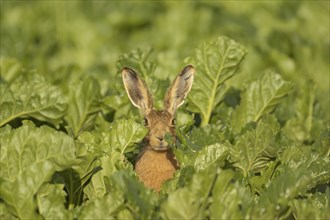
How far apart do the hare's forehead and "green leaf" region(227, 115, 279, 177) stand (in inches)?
23.7

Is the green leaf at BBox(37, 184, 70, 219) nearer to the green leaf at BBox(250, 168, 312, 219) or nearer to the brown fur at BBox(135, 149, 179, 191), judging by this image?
the green leaf at BBox(250, 168, 312, 219)

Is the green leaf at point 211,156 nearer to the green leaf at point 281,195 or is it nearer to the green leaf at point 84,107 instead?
the green leaf at point 281,195

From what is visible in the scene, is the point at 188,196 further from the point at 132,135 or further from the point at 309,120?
the point at 309,120

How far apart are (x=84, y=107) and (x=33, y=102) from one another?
0.61 m

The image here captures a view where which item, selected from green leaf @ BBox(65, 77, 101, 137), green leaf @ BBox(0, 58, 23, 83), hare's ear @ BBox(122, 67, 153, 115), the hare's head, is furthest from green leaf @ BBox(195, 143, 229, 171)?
green leaf @ BBox(0, 58, 23, 83)

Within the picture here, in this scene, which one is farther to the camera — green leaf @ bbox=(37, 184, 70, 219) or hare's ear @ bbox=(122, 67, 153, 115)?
Answer: hare's ear @ bbox=(122, 67, 153, 115)

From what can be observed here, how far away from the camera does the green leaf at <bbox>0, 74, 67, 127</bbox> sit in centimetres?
631

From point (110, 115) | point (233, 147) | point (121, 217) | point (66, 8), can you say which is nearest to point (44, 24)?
point (66, 8)

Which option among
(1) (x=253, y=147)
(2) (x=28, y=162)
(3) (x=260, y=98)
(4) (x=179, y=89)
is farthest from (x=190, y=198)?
(3) (x=260, y=98)

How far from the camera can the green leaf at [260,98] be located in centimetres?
671

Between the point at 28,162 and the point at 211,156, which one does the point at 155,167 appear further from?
the point at 28,162

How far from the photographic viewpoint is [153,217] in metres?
4.83

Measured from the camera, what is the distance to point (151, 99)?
6.45 metres

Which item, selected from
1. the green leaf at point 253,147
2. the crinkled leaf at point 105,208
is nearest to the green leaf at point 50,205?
the crinkled leaf at point 105,208
